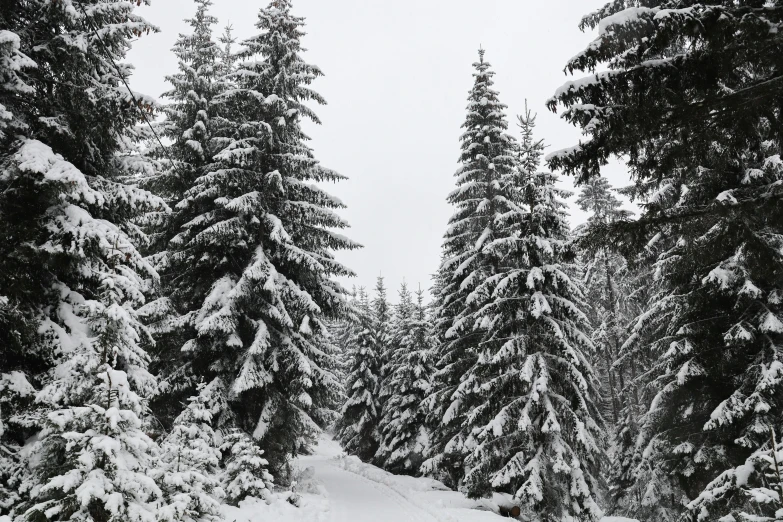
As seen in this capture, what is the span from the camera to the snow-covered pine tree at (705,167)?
17.8 feet

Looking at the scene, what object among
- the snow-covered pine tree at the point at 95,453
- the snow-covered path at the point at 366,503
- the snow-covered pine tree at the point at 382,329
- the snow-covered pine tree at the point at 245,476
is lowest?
the snow-covered path at the point at 366,503

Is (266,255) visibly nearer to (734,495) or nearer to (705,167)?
(705,167)

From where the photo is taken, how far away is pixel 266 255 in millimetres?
15461

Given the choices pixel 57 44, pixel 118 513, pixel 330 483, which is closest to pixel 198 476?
pixel 118 513

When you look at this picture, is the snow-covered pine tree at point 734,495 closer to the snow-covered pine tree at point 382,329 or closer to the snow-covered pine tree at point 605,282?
the snow-covered pine tree at point 605,282

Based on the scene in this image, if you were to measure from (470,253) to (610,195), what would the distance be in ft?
39.8

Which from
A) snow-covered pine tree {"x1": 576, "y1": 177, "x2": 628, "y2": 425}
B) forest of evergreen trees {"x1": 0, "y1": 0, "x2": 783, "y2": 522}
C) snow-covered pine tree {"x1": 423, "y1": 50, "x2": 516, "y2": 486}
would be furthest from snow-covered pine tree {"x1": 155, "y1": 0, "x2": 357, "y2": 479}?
snow-covered pine tree {"x1": 576, "y1": 177, "x2": 628, "y2": 425}

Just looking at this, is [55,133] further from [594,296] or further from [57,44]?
[594,296]

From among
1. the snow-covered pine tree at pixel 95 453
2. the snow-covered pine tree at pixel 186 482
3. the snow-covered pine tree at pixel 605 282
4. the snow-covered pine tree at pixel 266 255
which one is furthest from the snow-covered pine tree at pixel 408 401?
the snow-covered pine tree at pixel 95 453

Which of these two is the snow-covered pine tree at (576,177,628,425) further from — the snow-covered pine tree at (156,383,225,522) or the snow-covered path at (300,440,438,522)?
the snow-covered pine tree at (156,383,225,522)

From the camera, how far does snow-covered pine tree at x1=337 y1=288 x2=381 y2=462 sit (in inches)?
1229

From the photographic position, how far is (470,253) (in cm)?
1844

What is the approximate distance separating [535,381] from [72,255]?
38.2 feet

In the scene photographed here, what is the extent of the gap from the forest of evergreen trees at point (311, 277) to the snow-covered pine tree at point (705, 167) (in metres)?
0.05
